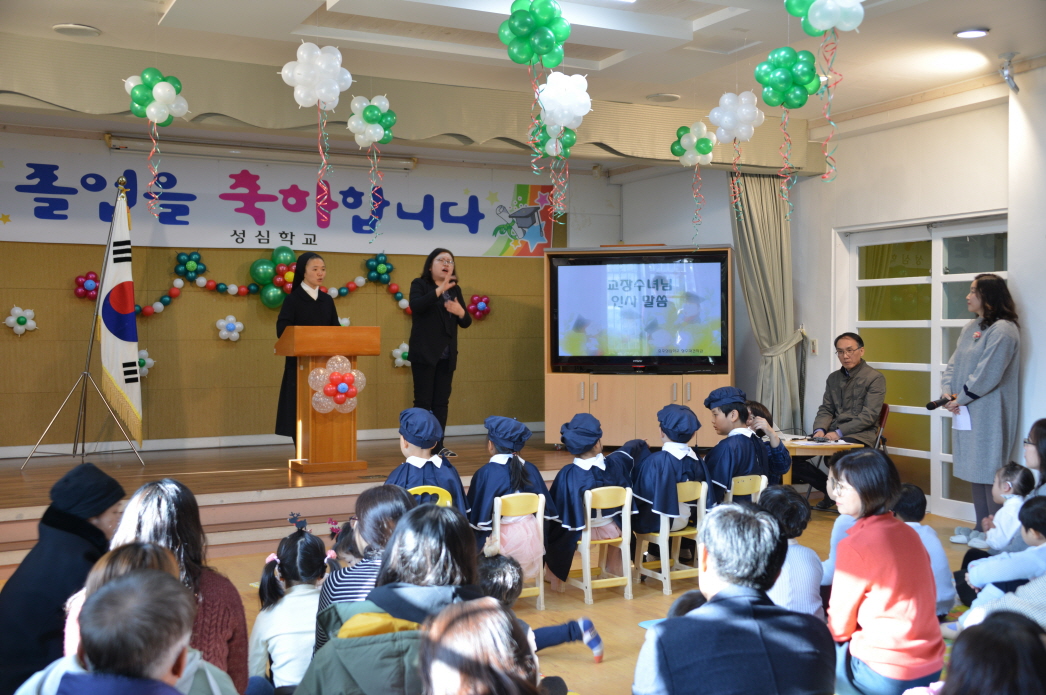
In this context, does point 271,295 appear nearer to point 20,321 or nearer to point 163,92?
point 20,321

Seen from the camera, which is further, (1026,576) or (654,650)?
(1026,576)

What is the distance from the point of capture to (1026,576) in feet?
10.5

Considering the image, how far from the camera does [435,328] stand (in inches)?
258

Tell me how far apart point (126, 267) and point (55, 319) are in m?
1.47

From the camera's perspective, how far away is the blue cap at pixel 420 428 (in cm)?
419

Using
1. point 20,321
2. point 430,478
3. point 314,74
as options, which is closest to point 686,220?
point 314,74

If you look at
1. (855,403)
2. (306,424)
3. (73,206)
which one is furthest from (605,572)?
(73,206)

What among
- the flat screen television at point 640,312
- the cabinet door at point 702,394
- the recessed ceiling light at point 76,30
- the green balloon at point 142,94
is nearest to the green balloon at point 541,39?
the green balloon at point 142,94

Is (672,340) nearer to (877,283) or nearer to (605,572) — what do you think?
(877,283)

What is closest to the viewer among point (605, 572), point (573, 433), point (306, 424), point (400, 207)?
point (573, 433)

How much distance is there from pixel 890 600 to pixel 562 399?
17.0 ft

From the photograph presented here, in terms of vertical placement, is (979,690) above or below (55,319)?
below

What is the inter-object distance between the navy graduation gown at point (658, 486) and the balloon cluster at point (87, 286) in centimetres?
500

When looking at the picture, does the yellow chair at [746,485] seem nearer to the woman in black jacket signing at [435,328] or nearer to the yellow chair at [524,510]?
the yellow chair at [524,510]
